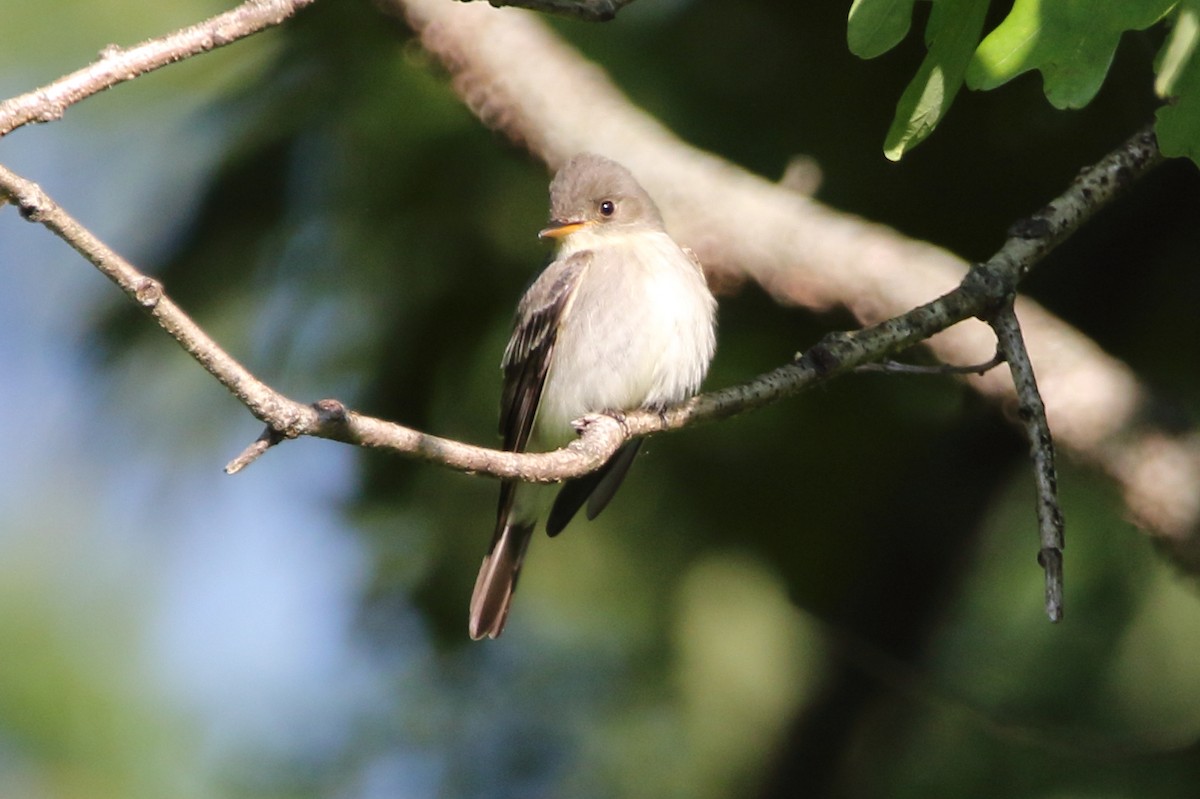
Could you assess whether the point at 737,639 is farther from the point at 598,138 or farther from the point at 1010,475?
the point at 598,138

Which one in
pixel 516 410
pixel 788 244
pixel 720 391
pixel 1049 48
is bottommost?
pixel 1049 48

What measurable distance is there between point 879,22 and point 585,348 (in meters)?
2.27

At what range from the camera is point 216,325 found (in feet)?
15.3

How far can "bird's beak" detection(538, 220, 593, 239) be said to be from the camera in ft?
14.4

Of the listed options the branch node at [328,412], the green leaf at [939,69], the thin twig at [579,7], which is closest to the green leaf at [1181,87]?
the green leaf at [939,69]

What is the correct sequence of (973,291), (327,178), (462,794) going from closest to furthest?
1. (973,291)
2. (327,178)
3. (462,794)

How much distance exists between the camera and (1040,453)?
2.80 m

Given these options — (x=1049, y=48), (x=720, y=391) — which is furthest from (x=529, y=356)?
(x=1049, y=48)

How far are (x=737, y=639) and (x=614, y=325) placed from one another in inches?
50.4

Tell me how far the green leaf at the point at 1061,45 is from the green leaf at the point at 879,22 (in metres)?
0.14

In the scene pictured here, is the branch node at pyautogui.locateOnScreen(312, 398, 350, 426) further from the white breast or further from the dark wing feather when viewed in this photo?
the dark wing feather

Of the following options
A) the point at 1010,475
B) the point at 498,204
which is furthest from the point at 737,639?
the point at 498,204

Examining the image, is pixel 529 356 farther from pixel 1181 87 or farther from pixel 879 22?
pixel 1181 87

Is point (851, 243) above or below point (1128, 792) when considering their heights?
above
